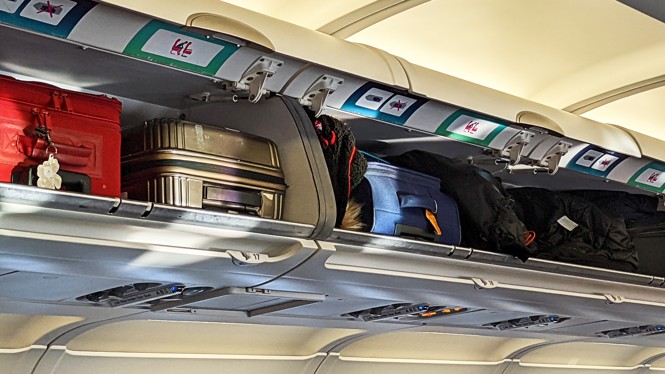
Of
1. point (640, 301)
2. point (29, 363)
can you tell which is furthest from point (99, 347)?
point (640, 301)

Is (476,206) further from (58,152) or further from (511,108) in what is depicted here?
(58,152)

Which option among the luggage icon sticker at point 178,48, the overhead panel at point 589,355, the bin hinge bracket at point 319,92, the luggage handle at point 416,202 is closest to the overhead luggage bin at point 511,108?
the bin hinge bracket at point 319,92

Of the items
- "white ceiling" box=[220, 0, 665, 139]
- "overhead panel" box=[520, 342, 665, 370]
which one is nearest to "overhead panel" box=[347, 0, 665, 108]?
"white ceiling" box=[220, 0, 665, 139]

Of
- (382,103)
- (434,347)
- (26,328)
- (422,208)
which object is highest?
(382,103)

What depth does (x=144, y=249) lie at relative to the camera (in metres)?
3.62

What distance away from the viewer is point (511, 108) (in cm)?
475

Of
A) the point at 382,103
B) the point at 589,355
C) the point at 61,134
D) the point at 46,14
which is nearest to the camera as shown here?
the point at 46,14

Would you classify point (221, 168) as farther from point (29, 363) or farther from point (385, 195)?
point (29, 363)

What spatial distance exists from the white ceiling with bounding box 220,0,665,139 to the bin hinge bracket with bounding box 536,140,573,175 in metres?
0.74

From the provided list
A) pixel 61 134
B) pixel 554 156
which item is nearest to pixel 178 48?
pixel 61 134

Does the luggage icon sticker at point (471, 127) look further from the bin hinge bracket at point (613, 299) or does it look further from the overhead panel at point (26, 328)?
the overhead panel at point (26, 328)

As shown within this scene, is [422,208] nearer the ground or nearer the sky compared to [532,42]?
nearer the ground

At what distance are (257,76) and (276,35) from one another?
0.18 m

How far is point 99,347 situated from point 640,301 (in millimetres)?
3332
